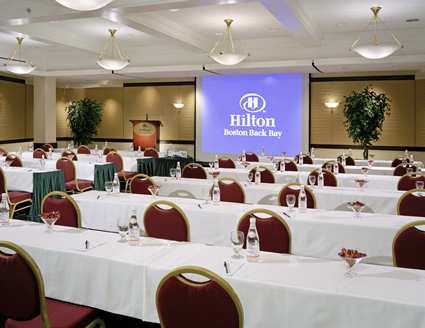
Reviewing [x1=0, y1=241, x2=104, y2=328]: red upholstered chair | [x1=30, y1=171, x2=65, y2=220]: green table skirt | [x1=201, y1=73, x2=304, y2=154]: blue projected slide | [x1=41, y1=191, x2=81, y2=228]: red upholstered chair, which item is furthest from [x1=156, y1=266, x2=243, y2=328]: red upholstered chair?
[x1=201, y1=73, x2=304, y2=154]: blue projected slide

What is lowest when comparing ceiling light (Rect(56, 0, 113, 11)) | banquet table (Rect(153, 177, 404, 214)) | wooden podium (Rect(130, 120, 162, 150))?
banquet table (Rect(153, 177, 404, 214))

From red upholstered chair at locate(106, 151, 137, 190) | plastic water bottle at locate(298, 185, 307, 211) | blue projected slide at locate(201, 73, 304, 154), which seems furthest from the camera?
blue projected slide at locate(201, 73, 304, 154)

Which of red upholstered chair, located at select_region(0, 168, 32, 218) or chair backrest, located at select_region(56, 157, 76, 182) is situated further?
chair backrest, located at select_region(56, 157, 76, 182)

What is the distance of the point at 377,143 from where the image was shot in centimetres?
1414

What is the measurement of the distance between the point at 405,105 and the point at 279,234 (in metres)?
11.4

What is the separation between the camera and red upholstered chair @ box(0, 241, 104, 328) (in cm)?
265

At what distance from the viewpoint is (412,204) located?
5266 mm

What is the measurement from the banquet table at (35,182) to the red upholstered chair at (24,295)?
4955mm

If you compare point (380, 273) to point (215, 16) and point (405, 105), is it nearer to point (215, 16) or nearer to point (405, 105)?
point (215, 16)

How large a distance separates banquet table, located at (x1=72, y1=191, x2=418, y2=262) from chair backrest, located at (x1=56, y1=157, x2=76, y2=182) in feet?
12.2

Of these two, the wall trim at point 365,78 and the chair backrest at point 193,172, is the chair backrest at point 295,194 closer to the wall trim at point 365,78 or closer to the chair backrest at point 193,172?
the chair backrest at point 193,172

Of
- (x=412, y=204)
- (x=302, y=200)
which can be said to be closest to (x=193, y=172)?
(x=302, y=200)

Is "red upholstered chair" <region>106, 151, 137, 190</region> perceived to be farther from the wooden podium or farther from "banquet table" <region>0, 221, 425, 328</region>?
"banquet table" <region>0, 221, 425, 328</region>

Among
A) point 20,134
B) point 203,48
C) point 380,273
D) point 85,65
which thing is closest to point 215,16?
point 203,48
